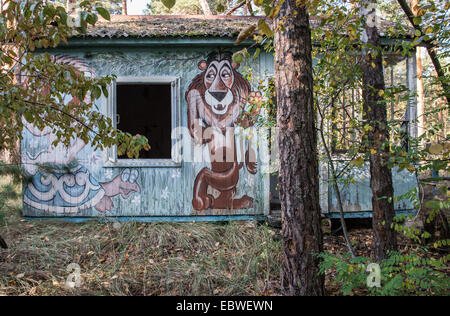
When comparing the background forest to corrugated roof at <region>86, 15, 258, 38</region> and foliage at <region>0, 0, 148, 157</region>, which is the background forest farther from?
corrugated roof at <region>86, 15, 258, 38</region>

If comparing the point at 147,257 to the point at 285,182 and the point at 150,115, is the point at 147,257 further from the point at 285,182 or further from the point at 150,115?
the point at 150,115

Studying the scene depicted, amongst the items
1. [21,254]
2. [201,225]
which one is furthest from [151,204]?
[21,254]

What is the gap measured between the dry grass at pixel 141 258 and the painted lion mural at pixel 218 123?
0.55m

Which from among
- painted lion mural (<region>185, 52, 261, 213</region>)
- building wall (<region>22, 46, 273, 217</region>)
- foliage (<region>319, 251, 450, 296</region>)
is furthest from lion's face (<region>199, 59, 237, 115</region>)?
foliage (<region>319, 251, 450, 296</region>)

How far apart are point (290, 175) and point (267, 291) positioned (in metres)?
1.64

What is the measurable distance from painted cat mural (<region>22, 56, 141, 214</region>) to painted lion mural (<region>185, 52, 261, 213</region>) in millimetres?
1564

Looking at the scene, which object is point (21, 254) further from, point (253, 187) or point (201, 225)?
point (253, 187)

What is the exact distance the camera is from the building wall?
5617 mm

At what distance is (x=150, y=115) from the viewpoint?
10.2 meters

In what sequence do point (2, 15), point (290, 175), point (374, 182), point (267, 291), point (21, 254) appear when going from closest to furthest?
point (2, 15) → point (290, 175) → point (267, 291) → point (374, 182) → point (21, 254)

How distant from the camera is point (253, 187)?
570 centimetres

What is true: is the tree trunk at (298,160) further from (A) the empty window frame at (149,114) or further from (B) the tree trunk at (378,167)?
(A) the empty window frame at (149,114)

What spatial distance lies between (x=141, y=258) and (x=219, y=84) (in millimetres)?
3386
